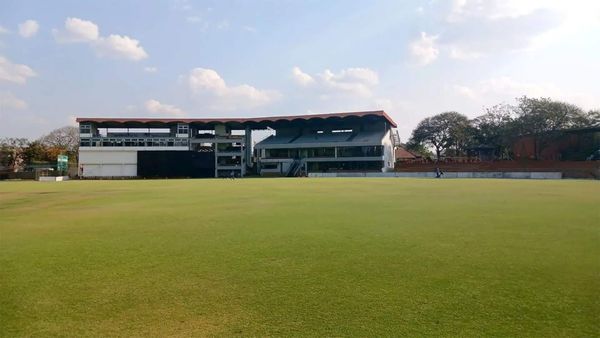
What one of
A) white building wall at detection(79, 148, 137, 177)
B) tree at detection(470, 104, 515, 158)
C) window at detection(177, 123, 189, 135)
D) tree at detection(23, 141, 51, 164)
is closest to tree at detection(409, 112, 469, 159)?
tree at detection(470, 104, 515, 158)

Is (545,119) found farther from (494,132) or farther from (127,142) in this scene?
(127,142)

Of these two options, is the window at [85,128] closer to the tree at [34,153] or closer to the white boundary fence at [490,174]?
the tree at [34,153]

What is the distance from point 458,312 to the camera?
3.77 m

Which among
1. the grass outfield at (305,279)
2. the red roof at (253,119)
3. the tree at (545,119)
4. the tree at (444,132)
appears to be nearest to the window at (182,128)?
the red roof at (253,119)

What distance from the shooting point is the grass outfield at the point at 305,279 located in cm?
358

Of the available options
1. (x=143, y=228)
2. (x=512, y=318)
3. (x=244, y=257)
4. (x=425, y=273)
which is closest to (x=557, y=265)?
(x=425, y=273)

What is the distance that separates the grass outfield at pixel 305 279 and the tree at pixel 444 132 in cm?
6415

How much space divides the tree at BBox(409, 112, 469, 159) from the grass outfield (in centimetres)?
6415

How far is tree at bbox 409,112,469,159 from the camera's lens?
2734 inches

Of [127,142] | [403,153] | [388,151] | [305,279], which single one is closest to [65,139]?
[127,142]

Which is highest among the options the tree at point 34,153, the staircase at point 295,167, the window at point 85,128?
the window at point 85,128

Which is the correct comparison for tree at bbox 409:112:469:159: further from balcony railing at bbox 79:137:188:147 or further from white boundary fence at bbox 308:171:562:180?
balcony railing at bbox 79:137:188:147

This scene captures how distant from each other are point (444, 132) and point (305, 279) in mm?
71717

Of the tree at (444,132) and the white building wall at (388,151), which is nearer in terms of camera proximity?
the white building wall at (388,151)
